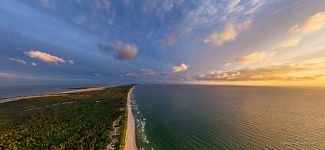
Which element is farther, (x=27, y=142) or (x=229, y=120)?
(x=229, y=120)

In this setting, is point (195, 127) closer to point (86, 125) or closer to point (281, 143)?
point (281, 143)

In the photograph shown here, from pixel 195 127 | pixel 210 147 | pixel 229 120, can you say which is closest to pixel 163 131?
pixel 195 127

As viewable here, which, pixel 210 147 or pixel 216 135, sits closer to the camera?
pixel 210 147

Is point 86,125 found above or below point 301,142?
above

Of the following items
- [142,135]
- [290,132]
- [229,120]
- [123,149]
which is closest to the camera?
[123,149]

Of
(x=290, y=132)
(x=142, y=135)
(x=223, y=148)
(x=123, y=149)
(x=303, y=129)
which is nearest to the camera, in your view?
(x=123, y=149)

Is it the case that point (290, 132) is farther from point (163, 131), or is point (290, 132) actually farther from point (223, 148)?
point (163, 131)

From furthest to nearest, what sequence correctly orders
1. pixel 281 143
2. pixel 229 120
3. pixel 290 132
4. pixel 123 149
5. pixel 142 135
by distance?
pixel 229 120
pixel 290 132
pixel 142 135
pixel 281 143
pixel 123 149

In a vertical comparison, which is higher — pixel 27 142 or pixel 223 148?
pixel 27 142

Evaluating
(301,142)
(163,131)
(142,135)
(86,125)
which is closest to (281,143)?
(301,142)
